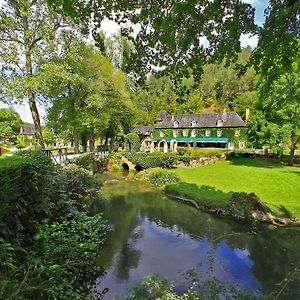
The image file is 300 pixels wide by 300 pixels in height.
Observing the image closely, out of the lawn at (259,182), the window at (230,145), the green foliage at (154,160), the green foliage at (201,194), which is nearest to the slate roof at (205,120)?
the window at (230,145)

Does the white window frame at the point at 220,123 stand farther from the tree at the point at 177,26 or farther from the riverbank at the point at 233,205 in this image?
the tree at the point at 177,26

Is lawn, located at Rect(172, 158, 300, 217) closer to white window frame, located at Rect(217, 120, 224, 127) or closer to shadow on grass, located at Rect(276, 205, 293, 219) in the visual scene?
shadow on grass, located at Rect(276, 205, 293, 219)

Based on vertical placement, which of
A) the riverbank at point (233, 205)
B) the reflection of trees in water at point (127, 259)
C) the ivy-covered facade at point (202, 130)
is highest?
the ivy-covered facade at point (202, 130)

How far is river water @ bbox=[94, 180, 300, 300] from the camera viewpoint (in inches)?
367

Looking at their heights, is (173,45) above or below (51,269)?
above

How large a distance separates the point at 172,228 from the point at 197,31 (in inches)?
426

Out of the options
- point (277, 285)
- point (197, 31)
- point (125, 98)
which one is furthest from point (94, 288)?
point (125, 98)

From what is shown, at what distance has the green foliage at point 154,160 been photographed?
31375 mm

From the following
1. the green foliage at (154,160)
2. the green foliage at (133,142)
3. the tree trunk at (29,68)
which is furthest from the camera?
the green foliage at (133,142)

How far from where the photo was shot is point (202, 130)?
2080 inches

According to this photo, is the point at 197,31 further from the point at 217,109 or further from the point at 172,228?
the point at 217,109

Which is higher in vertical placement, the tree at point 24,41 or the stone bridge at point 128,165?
the tree at point 24,41

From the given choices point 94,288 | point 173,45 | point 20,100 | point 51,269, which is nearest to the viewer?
point 51,269

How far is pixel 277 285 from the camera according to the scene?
9117 millimetres
